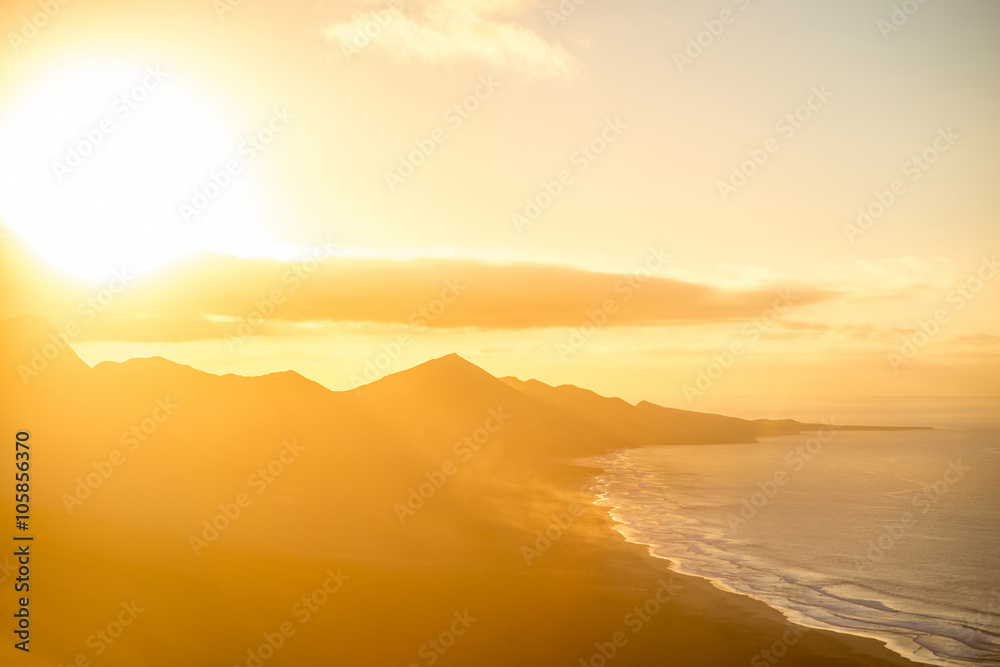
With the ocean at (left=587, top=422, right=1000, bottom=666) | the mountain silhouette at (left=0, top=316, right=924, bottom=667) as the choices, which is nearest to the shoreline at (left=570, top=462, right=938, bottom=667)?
the mountain silhouette at (left=0, top=316, right=924, bottom=667)

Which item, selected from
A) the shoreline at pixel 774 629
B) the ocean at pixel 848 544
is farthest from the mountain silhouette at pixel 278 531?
the ocean at pixel 848 544

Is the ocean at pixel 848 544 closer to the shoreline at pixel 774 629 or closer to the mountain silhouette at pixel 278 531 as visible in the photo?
the shoreline at pixel 774 629

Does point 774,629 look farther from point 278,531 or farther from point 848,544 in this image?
point 278,531

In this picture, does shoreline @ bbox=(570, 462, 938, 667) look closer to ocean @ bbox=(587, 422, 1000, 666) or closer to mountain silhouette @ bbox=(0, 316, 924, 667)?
mountain silhouette @ bbox=(0, 316, 924, 667)

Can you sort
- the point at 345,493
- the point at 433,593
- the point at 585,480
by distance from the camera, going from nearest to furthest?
the point at 433,593
the point at 345,493
the point at 585,480

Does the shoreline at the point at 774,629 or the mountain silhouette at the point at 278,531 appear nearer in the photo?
the mountain silhouette at the point at 278,531

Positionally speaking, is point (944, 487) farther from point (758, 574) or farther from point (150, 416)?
point (150, 416)

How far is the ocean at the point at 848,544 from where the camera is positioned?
27.0 m

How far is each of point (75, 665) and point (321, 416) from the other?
54.4 metres

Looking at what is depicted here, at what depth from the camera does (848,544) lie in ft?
141

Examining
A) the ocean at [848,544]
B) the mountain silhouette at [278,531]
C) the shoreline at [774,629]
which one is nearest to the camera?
the mountain silhouette at [278,531]

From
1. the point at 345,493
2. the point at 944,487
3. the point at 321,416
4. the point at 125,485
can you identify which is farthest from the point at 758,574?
the point at 944,487

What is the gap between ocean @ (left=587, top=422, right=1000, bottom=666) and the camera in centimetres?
2700

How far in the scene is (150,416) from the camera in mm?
57375
